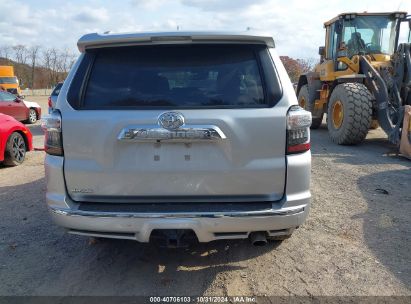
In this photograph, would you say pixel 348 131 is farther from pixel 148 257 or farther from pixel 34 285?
pixel 34 285

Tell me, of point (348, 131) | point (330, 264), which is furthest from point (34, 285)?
point (348, 131)

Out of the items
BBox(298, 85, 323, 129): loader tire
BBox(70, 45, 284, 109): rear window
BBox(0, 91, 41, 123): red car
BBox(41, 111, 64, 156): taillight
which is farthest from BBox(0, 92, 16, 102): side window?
BBox(70, 45, 284, 109): rear window

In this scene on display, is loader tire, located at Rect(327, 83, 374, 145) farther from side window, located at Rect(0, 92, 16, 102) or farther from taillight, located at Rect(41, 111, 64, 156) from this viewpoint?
side window, located at Rect(0, 92, 16, 102)

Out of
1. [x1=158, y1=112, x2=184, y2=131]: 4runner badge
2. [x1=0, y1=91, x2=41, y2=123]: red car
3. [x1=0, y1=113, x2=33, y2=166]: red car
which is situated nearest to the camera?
[x1=158, y1=112, x2=184, y2=131]: 4runner badge

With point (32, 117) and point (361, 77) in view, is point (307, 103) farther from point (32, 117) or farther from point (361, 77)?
point (32, 117)

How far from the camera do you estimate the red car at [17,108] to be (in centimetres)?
1424

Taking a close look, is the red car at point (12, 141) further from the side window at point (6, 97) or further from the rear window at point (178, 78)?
the side window at point (6, 97)

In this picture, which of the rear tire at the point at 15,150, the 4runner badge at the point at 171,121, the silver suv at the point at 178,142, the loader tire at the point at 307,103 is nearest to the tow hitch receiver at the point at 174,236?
the silver suv at the point at 178,142

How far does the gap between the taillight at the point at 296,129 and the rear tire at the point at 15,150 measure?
6.58m

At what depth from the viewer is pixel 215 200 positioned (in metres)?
2.94

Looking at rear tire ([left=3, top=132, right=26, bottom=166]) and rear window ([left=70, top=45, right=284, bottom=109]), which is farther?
rear tire ([left=3, top=132, right=26, bottom=166])

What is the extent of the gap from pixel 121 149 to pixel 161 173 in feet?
1.14

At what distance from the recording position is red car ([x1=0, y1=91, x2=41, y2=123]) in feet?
46.7

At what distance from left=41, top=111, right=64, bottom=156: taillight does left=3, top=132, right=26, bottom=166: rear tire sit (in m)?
5.34
